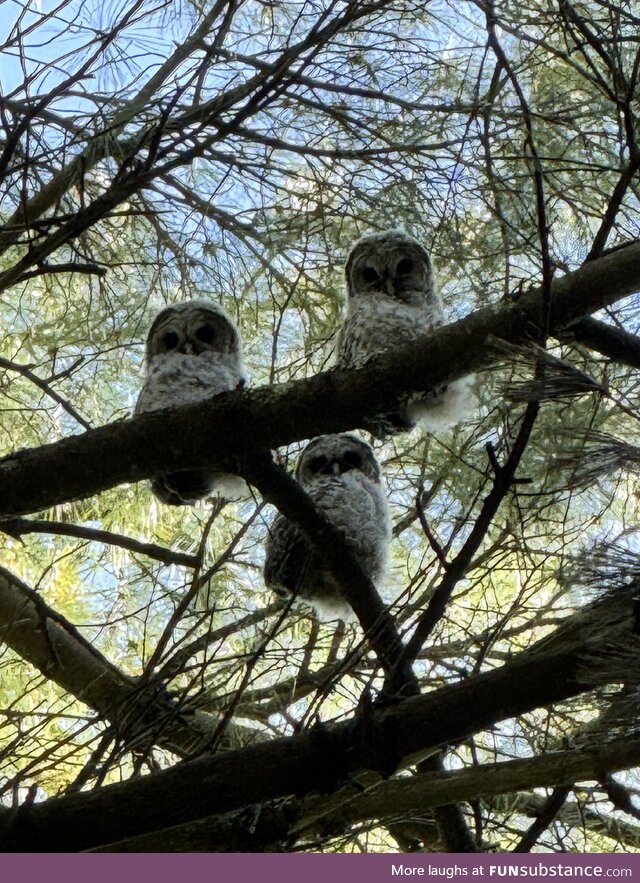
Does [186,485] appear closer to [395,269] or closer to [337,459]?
[337,459]

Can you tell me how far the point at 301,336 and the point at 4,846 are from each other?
1381 millimetres

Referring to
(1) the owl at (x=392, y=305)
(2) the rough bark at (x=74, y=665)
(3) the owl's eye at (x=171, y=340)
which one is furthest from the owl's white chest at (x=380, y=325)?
(2) the rough bark at (x=74, y=665)

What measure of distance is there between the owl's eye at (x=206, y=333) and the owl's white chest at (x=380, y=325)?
225 mm

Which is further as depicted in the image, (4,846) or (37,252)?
(37,252)

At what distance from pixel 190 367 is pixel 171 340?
0.09 meters

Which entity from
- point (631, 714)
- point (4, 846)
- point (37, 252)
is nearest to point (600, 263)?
point (631, 714)

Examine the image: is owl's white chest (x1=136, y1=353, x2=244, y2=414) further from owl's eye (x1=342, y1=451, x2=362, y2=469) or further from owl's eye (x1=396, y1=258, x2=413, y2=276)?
owl's eye (x1=396, y1=258, x2=413, y2=276)

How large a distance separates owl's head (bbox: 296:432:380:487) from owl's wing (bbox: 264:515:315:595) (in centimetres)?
18

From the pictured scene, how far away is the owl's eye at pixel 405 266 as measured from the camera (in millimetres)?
1903

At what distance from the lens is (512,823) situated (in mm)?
2113

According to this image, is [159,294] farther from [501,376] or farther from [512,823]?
[512,823]

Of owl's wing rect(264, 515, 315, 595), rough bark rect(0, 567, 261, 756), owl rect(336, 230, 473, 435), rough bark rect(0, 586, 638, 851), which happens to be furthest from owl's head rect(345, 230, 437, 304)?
rough bark rect(0, 586, 638, 851)

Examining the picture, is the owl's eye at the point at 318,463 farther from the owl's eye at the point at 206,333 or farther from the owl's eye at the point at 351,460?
the owl's eye at the point at 206,333

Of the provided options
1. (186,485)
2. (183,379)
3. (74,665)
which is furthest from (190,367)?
(74,665)
